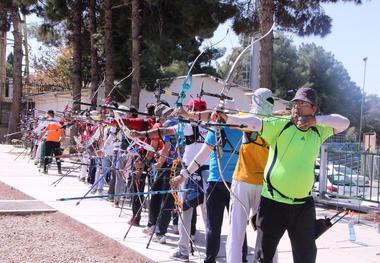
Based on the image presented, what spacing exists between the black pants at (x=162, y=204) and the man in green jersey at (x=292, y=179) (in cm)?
236

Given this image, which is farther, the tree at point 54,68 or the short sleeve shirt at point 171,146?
the tree at point 54,68

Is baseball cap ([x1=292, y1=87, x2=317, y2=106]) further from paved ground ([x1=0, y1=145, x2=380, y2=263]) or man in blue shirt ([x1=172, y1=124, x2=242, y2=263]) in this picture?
paved ground ([x1=0, y1=145, x2=380, y2=263])

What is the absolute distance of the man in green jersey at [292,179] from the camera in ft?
13.0

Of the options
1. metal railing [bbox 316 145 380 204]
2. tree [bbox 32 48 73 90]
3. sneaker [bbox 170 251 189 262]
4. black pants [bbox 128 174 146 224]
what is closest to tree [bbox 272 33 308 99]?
tree [bbox 32 48 73 90]

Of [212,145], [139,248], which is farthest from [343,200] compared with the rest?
→ [212,145]

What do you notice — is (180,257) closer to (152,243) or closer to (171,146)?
(152,243)

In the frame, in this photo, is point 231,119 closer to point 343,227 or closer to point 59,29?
point 343,227

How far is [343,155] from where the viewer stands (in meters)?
9.98

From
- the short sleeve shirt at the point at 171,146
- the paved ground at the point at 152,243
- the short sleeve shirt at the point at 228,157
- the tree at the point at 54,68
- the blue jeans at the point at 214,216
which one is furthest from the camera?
the tree at the point at 54,68

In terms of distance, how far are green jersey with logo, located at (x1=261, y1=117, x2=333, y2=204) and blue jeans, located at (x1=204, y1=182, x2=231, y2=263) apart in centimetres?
91

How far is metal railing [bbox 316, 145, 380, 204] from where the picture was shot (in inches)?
378

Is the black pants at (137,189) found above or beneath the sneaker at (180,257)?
above

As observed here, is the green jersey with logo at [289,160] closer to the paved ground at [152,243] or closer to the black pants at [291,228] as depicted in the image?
the black pants at [291,228]

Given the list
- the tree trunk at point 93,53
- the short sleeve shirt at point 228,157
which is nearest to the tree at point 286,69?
the tree trunk at point 93,53
